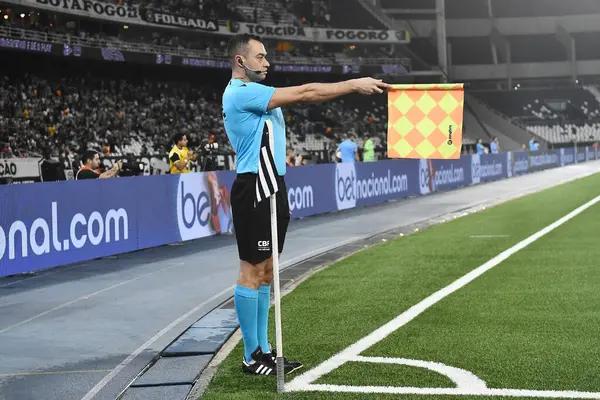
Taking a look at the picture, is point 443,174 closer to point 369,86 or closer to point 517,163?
point 517,163

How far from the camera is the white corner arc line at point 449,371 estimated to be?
5168 millimetres

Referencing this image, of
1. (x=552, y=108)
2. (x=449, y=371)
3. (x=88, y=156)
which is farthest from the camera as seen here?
(x=552, y=108)

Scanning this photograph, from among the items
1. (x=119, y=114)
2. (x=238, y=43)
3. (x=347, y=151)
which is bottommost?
(x=347, y=151)

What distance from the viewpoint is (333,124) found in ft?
190

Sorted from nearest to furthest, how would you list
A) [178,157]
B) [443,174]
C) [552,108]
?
[178,157] → [443,174] → [552,108]

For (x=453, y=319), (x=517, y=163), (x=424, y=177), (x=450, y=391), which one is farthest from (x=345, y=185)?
(x=517, y=163)

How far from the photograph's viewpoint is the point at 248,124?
5555 millimetres

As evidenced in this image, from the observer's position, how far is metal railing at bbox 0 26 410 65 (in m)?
39.9

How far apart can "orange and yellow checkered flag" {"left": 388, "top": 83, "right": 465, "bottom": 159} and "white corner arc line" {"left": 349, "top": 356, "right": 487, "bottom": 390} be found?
52.0 inches

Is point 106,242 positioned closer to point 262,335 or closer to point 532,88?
point 262,335

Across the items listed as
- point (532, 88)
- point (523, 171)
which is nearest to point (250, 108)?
point (523, 171)

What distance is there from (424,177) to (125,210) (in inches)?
688

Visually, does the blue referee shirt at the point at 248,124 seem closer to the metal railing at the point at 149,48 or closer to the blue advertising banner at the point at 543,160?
the metal railing at the point at 149,48

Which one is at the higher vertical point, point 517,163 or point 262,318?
Answer: point 517,163
